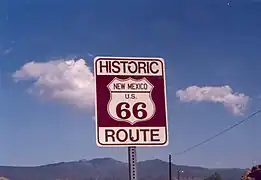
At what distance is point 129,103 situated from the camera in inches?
88.5

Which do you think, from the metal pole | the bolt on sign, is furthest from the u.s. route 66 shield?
the metal pole

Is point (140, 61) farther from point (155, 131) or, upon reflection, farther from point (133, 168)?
point (133, 168)

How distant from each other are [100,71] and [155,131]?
339mm

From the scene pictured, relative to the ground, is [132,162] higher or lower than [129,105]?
lower

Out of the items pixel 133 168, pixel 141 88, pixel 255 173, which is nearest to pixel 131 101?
pixel 141 88

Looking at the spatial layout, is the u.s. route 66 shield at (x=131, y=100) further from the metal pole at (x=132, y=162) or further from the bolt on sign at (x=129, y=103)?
the metal pole at (x=132, y=162)

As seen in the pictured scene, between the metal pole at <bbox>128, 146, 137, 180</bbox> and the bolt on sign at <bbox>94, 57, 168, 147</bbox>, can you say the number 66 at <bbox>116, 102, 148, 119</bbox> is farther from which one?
the metal pole at <bbox>128, 146, 137, 180</bbox>

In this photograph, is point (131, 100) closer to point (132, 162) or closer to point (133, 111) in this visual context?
point (133, 111)

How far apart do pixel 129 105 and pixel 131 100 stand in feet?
0.08

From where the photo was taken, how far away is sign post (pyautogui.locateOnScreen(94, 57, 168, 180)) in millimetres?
2238

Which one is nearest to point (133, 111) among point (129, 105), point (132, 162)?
point (129, 105)

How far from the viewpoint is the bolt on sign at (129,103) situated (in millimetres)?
2238

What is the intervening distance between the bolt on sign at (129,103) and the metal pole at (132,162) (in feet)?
0.10

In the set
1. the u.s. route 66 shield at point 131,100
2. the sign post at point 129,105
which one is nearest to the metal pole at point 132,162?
the sign post at point 129,105
